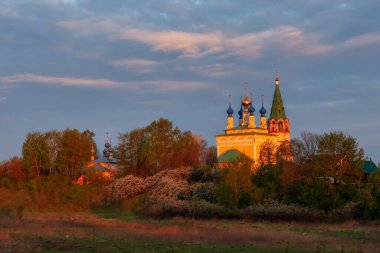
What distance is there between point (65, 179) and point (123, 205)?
37.1 ft

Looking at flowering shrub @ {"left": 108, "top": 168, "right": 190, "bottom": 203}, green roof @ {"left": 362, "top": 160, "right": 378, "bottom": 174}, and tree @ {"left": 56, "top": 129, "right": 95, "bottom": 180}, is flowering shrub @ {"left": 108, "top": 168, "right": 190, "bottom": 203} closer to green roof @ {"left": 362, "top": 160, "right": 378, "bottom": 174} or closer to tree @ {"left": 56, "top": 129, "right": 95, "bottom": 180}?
tree @ {"left": 56, "top": 129, "right": 95, "bottom": 180}

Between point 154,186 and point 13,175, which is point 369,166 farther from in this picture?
point 13,175

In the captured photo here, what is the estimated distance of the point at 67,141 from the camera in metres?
76.6

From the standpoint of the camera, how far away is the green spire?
97.7 metres

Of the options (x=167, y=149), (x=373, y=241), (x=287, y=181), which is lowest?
(x=373, y=241)

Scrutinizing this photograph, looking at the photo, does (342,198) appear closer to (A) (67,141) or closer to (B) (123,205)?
(B) (123,205)

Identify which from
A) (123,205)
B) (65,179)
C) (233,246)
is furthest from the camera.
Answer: (65,179)

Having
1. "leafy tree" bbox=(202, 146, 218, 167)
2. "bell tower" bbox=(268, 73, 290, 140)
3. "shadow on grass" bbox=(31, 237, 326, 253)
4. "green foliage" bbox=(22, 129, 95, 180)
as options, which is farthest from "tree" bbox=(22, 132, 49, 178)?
"shadow on grass" bbox=(31, 237, 326, 253)

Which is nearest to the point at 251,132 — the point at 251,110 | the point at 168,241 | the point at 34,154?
the point at 251,110

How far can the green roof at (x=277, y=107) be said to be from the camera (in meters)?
97.8

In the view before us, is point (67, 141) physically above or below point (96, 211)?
above

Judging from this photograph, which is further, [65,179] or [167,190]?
[65,179]

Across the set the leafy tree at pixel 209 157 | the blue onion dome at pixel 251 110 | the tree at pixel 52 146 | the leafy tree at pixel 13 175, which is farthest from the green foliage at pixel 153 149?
the blue onion dome at pixel 251 110

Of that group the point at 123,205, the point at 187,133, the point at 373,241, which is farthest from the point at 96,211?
the point at 373,241
